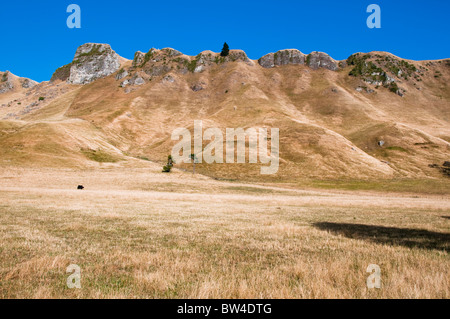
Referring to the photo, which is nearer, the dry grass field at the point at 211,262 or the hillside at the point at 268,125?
the dry grass field at the point at 211,262

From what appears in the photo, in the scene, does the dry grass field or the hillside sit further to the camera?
the hillside

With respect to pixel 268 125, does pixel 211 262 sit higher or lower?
lower

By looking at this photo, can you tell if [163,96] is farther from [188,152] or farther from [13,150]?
[13,150]

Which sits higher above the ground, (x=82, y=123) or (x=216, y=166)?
(x=82, y=123)

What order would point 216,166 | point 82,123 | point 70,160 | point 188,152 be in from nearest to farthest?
point 70,160, point 216,166, point 188,152, point 82,123

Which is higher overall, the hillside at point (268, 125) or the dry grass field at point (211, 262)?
the hillside at point (268, 125)

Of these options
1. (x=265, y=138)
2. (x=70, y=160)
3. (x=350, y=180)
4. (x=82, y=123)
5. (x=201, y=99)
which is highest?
(x=201, y=99)

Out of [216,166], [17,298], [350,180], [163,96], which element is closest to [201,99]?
[163,96]

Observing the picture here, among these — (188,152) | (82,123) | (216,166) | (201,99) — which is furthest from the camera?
(201,99)

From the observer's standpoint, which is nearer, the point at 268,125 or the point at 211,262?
the point at 211,262

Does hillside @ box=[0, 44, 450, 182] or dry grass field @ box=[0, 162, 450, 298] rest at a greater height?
hillside @ box=[0, 44, 450, 182]

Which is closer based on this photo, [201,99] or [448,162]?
[448,162]

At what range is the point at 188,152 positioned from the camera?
126 m
